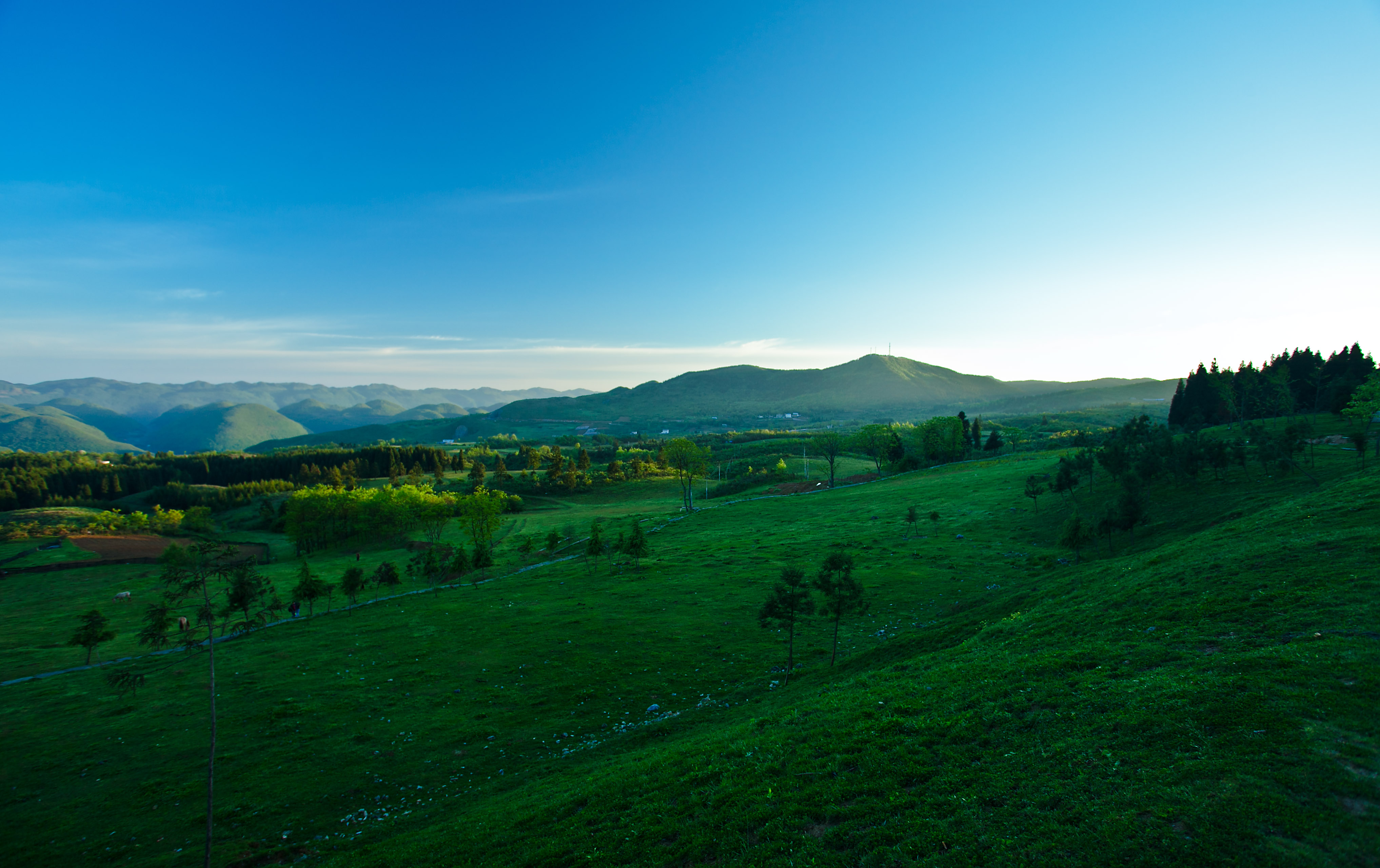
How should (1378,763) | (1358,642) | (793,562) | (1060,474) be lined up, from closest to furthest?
1. (1378,763)
2. (1358,642)
3. (793,562)
4. (1060,474)

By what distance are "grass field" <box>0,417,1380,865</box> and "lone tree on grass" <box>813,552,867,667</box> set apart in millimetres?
2935

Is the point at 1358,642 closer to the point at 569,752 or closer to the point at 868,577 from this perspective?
the point at 569,752

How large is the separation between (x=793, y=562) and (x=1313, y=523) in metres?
40.2

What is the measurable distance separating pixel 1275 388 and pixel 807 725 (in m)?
163

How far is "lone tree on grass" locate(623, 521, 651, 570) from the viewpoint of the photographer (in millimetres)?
67375

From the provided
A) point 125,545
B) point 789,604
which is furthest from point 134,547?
point 789,604

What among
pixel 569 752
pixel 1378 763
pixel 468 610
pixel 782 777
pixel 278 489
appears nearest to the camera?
pixel 1378 763

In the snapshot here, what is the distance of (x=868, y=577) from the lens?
5125 centimetres

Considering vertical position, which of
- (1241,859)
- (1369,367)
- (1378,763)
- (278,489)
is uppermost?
(1369,367)

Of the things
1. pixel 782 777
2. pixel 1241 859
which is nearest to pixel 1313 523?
pixel 1241 859

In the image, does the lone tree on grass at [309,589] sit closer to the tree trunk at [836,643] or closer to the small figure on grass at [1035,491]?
the tree trunk at [836,643]

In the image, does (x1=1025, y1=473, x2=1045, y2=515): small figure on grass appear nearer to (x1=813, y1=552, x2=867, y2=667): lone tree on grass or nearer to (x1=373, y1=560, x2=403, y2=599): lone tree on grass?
(x1=813, y1=552, x2=867, y2=667): lone tree on grass

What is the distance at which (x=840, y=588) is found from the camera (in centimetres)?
3297

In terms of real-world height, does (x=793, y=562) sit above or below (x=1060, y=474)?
below
